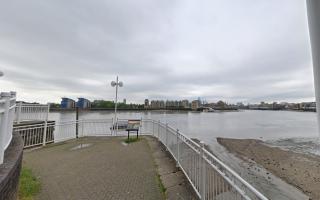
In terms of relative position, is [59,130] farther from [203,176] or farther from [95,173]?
[203,176]

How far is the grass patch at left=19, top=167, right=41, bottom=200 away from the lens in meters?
3.49

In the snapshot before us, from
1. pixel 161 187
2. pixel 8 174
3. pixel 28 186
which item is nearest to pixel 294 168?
pixel 161 187

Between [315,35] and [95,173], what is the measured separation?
17.0 ft

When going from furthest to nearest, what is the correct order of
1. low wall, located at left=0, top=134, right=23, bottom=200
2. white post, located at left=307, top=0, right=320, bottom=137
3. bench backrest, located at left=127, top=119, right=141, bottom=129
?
bench backrest, located at left=127, top=119, right=141, bottom=129 < low wall, located at left=0, top=134, right=23, bottom=200 < white post, located at left=307, top=0, right=320, bottom=137

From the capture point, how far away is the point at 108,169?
5.07 m

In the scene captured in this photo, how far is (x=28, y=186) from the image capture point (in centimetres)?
382

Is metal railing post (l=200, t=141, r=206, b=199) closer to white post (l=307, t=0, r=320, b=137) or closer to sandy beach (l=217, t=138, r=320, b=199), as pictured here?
white post (l=307, t=0, r=320, b=137)

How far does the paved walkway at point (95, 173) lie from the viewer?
12.1 ft

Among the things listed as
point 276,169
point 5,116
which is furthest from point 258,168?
point 5,116

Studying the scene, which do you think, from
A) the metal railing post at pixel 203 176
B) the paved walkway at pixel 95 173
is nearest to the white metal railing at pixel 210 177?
the metal railing post at pixel 203 176

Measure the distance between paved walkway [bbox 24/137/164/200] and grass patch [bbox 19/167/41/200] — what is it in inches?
5.5

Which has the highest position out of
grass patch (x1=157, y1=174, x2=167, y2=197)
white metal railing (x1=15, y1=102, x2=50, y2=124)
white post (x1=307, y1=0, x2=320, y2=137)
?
white post (x1=307, y1=0, x2=320, y2=137)

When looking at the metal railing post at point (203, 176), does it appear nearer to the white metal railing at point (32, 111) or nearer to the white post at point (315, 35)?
the white post at point (315, 35)

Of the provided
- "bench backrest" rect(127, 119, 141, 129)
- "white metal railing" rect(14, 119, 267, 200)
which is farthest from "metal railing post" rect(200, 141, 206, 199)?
"bench backrest" rect(127, 119, 141, 129)
